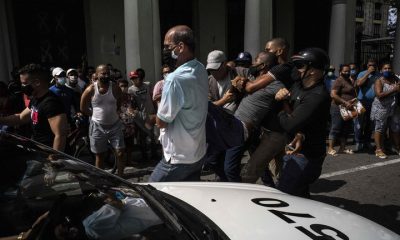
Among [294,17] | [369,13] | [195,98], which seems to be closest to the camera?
[195,98]

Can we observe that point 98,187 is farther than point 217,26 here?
No

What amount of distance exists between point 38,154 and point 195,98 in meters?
1.10

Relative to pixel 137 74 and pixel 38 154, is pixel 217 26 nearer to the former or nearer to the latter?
pixel 137 74

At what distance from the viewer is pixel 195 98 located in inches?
102

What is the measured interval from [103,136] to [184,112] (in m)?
2.61

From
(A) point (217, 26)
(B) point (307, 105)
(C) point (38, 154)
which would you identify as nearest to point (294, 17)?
(A) point (217, 26)

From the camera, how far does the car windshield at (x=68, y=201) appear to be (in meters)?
1.46

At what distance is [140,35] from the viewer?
815 centimetres

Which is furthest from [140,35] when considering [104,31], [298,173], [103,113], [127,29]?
[298,173]

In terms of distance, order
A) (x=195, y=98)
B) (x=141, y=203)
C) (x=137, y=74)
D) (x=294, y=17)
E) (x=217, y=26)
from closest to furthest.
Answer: (x=141, y=203) < (x=195, y=98) < (x=137, y=74) < (x=217, y=26) < (x=294, y=17)

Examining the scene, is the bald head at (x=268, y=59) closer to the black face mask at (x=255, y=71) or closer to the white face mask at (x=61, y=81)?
the black face mask at (x=255, y=71)

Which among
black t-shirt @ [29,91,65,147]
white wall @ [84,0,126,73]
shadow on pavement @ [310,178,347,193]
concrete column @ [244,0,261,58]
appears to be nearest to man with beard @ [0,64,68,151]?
black t-shirt @ [29,91,65,147]

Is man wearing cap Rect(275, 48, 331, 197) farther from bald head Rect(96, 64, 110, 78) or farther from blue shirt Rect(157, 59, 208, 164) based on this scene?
bald head Rect(96, 64, 110, 78)

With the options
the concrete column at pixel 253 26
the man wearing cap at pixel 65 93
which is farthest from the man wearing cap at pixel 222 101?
the concrete column at pixel 253 26
